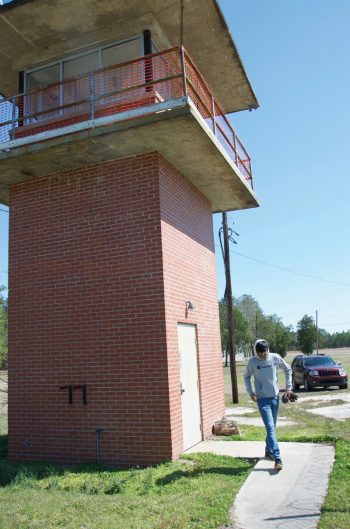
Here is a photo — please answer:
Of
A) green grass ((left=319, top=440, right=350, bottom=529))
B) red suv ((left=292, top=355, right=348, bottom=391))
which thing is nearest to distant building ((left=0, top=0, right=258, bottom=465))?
green grass ((left=319, top=440, right=350, bottom=529))

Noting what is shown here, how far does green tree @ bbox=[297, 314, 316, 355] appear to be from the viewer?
5862 centimetres

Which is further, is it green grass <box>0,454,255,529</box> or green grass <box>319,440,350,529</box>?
green grass <box>0,454,255,529</box>

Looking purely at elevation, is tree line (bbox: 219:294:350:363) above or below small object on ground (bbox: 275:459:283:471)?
above

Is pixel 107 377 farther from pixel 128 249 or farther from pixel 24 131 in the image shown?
pixel 24 131

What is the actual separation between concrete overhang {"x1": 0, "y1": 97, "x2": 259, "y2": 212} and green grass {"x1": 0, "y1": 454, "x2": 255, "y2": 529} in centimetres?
532

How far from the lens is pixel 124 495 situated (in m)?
6.03

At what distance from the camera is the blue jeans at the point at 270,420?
6.67 metres

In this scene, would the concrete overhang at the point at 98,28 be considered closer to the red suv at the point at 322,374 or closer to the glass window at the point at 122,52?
the glass window at the point at 122,52

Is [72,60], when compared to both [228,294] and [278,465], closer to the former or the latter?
[278,465]

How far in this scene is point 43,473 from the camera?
760 centimetres

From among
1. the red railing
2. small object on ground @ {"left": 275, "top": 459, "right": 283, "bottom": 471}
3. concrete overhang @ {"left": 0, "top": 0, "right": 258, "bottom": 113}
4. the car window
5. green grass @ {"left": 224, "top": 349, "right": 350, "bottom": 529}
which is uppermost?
concrete overhang @ {"left": 0, "top": 0, "right": 258, "bottom": 113}

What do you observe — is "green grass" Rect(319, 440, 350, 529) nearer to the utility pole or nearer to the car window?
the utility pole

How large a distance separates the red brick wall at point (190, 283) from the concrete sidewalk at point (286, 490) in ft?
5.89

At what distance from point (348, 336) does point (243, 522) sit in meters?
153
